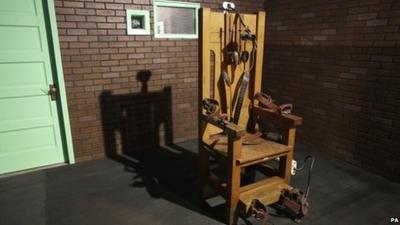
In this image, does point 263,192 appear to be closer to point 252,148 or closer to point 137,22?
point 252,148

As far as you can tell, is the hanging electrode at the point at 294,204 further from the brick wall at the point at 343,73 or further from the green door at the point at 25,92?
the green door at the point at 25,92

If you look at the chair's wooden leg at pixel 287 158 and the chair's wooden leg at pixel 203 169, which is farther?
the chair's wooden leg at pixel 203 169

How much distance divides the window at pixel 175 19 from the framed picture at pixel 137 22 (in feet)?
0.42

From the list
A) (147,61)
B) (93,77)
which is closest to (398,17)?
(147,61)

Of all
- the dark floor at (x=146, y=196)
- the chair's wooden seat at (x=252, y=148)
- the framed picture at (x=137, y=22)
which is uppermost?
the framed picture at (x=137, y=22)

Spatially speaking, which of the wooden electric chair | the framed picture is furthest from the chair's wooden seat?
the framed picture

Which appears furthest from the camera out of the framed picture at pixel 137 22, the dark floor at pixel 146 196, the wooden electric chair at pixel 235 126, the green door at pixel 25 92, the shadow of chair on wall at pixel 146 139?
the framed picture at pixel 137 22

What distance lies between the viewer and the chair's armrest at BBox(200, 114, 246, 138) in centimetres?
215

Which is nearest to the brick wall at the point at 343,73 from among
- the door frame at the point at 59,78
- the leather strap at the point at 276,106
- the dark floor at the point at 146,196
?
the dark floor at the point at 146,196

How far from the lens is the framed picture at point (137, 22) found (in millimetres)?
3498

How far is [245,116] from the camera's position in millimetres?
2939

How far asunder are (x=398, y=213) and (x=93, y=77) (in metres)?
3.61

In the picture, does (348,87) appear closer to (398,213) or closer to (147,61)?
(398,213)

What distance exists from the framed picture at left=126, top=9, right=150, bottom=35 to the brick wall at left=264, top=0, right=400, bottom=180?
2.09 metres
